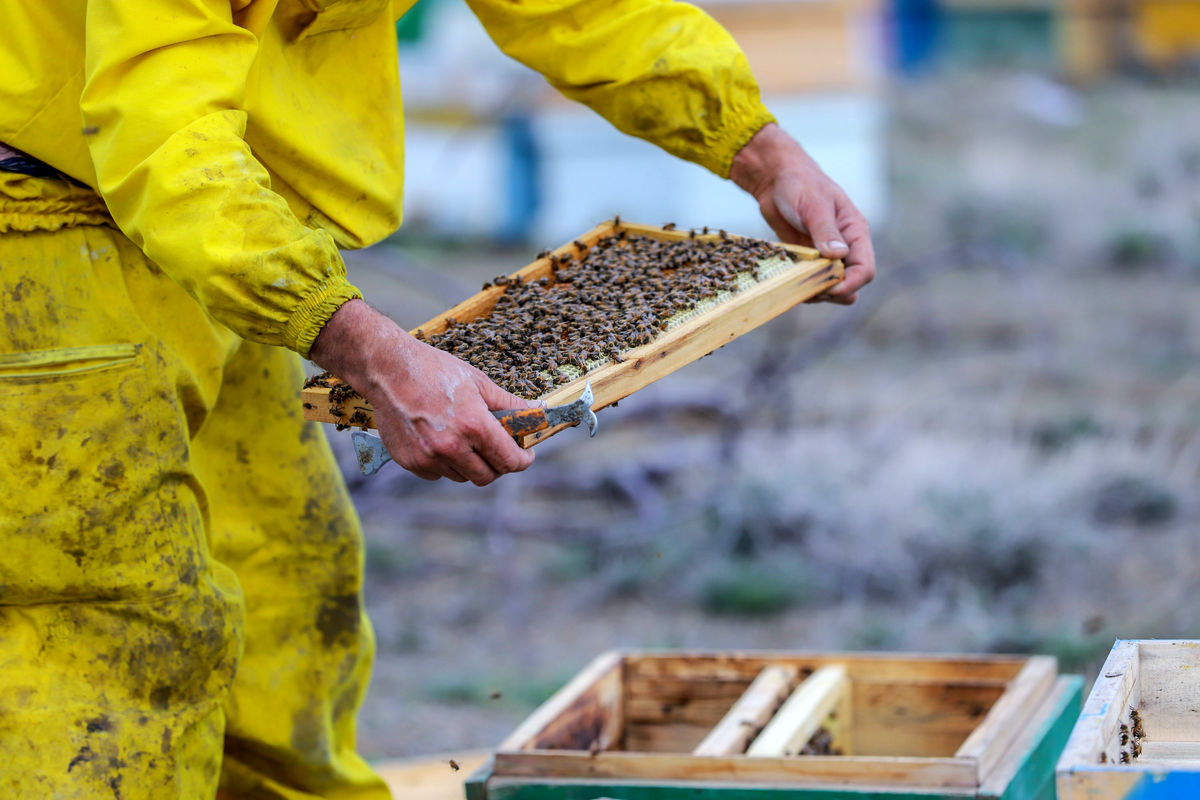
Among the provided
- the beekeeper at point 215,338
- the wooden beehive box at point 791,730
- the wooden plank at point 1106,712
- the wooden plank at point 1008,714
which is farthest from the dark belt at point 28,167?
the wooden plank at point 1008,714

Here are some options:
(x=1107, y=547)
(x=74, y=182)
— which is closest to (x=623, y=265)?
(x=74, y=182)

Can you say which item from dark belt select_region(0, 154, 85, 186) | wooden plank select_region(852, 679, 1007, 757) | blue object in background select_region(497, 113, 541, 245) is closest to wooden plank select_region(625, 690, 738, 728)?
wooden plank select_region(852, 679, 1007, 757)

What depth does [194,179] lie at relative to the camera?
6.27 ft

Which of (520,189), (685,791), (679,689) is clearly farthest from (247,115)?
(520,189)

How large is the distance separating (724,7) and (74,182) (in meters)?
9.25

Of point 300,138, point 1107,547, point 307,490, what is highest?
point 300,138

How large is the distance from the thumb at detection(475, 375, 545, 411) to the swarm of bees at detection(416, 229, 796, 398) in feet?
0.41

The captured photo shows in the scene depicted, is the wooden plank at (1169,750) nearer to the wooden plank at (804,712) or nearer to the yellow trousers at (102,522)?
the wooden plank at (804,712)

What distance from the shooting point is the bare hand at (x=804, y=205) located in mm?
2650

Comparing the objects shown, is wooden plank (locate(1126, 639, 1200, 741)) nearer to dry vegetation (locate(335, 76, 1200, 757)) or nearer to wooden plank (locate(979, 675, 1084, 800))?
wooden plank (locate(979, 675, 1084, 800))

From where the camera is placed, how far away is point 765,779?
8.77ft

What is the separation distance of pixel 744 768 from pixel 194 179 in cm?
153

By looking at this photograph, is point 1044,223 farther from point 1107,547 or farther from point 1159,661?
point 1159,661

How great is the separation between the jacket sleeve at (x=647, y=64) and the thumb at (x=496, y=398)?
0.96m
